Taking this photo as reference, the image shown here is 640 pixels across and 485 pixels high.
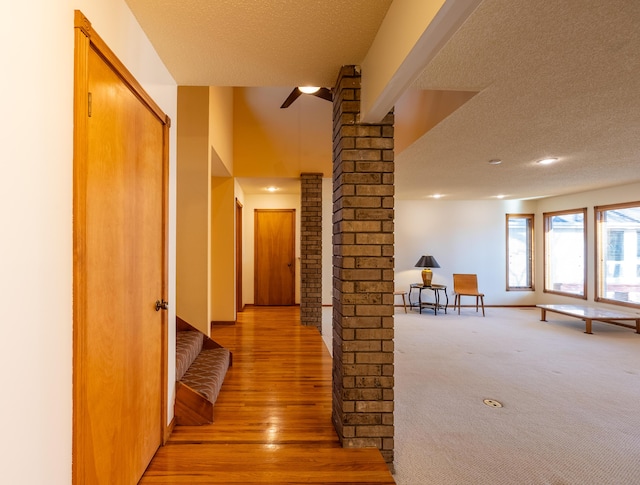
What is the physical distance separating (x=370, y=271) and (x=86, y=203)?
4.77 ft

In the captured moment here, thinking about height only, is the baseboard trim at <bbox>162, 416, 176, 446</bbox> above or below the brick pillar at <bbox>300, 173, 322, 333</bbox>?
below

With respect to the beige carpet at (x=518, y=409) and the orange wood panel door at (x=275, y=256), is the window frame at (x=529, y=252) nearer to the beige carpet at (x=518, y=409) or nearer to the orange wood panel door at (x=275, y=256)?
the beige carpet at (x=518, y=409)

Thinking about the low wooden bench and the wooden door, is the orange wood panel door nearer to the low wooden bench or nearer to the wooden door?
the low wooden bench

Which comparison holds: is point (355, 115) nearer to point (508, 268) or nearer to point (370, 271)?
point (370, 271)

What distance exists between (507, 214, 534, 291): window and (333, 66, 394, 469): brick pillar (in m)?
7.04

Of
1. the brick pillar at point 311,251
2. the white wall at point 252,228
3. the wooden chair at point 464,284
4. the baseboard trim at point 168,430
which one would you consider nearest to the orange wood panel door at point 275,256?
the white wall at point 252,228

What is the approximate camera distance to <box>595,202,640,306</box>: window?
591 cm

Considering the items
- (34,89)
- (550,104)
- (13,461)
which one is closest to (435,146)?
(550,104)

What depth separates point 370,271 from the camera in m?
2.11

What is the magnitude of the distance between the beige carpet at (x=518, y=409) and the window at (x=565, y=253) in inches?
73.9

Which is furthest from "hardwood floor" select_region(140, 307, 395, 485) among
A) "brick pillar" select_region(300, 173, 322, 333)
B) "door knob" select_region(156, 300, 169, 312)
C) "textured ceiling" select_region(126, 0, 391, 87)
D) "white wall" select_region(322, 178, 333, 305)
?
"white wall" select_region(322, 178, 333, 305)

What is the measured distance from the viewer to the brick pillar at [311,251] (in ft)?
18.0

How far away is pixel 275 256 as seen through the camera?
739 centimetres

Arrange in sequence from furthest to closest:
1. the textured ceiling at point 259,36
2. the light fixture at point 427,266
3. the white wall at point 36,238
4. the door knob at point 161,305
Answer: the light fixture at point 427,266 → the door knob at point 161,305 → the textured ceiling at point 259,36 → the white wall at point 36,238
